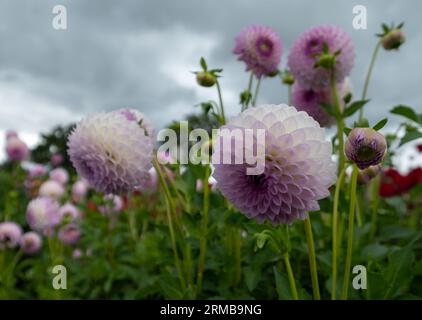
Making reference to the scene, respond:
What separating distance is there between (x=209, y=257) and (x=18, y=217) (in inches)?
95.4

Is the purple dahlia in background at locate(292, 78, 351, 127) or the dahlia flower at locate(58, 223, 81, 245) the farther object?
the dahlia flower at locate(58, 223, 81, 245)

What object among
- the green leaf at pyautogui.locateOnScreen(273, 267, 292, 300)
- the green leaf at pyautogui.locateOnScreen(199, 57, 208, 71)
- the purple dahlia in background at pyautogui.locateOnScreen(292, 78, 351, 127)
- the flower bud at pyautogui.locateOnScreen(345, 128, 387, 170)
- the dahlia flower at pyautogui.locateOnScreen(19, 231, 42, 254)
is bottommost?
the green leaf at pyautogui.locateOnScreen(273, 267, 292, 300)

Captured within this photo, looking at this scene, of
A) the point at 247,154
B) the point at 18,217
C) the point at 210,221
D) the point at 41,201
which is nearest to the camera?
the point at 247,154

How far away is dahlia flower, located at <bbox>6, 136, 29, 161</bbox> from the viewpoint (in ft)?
10.3

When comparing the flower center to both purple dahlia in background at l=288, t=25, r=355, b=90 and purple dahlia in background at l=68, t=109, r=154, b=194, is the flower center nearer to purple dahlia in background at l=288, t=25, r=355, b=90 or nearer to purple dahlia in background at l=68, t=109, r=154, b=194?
purple dahlia in background at l=288, t=25, r=355, b=90

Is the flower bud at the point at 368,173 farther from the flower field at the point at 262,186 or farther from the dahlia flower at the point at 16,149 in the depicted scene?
the dahlia flower at the point at 16,149

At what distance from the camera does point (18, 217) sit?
10.7ft

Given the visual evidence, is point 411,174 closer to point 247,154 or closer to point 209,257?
point 209,257

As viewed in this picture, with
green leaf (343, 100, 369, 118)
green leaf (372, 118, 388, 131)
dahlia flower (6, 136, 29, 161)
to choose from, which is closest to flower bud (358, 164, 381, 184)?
green leaf (372, 118, 388, 131)

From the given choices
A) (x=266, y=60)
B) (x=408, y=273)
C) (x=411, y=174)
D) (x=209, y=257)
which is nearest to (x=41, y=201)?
(x=209, y=257)

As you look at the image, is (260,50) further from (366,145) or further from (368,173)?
(366,145)

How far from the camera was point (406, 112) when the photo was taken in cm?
130

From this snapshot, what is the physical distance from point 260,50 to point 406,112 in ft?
1.59

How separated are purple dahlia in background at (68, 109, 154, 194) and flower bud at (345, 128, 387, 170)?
1.55 feet
